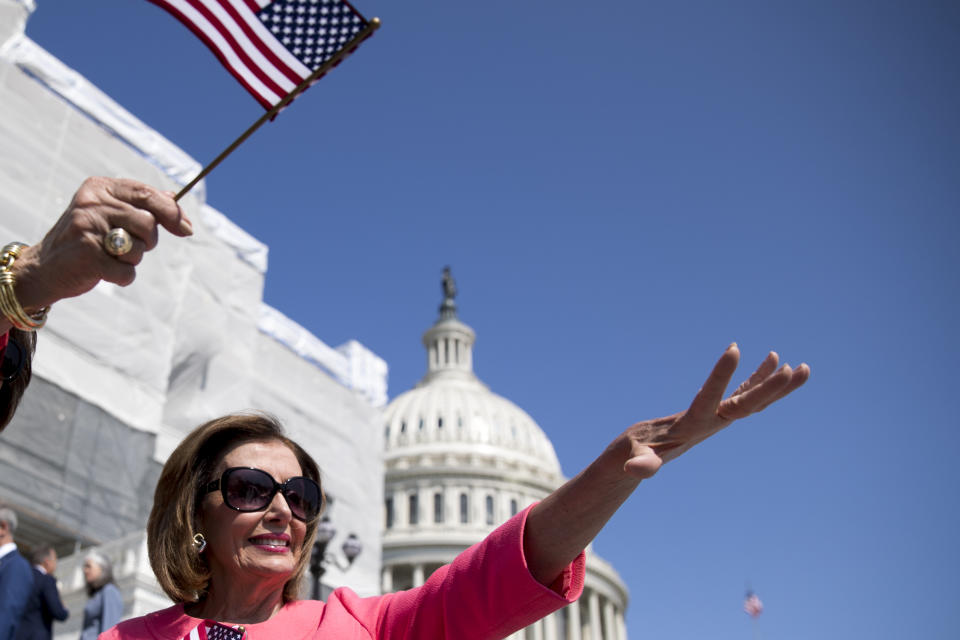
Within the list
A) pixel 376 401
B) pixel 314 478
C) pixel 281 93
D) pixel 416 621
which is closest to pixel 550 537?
pixel 416 621

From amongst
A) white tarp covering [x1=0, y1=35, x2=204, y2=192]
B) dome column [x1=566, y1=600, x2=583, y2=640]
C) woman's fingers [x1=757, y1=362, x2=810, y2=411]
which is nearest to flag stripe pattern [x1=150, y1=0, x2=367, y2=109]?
woman's fingers [x1=757, y1=362, x2=810, y2=411]

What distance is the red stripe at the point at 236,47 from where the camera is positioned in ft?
9.03

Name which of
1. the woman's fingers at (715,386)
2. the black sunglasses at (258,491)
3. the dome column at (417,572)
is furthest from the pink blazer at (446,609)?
the dome column at (417,572)

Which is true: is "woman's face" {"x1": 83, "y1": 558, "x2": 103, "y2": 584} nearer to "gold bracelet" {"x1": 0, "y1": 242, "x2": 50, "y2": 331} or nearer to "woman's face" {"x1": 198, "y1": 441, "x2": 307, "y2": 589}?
"woman's face" {"x1": 198, "y1": 441, "x2": 307, "y2": 589}

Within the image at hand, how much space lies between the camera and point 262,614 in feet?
7.51

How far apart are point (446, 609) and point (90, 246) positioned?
3.31 ft

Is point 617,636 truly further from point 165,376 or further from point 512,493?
point 165,376

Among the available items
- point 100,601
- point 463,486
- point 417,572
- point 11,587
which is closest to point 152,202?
point 11,587

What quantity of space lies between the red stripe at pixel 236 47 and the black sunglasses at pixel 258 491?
3.30 ft

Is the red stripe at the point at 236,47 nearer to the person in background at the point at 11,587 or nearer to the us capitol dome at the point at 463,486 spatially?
the person in background at the point at 11,587

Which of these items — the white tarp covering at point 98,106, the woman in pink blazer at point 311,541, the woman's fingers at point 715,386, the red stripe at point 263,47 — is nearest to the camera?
the woman's fingers at point 715,386

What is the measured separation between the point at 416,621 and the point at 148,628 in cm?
59

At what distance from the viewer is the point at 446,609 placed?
6.97 feet

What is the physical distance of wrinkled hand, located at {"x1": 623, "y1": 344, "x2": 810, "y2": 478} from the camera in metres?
1.88
